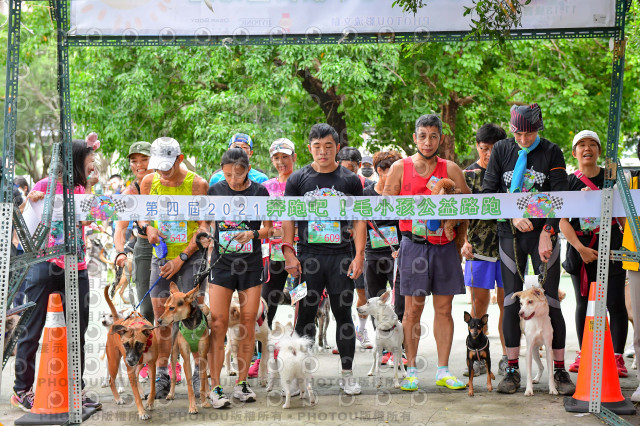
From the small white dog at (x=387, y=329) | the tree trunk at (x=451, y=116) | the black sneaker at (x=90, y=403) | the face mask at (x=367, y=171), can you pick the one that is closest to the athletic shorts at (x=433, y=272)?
the small white dog at (x=387, y=329)

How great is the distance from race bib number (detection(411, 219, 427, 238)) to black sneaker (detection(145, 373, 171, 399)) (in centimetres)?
247

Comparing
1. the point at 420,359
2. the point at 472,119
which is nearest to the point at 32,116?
the point at 472,119

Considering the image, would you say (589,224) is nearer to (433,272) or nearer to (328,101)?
(433,272)

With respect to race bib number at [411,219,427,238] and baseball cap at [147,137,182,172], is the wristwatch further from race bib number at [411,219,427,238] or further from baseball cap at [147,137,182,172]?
baseball cap at [147,137,182,172]

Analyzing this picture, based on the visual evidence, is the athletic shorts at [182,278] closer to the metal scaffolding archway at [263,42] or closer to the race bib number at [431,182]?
the metal scaffolding archway at [263,42]

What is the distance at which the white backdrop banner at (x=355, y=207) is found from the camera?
5.39m

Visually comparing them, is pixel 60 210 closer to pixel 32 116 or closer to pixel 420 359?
pixel 420 359

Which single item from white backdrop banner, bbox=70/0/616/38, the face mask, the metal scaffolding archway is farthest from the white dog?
the face mask

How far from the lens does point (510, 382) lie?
19.7ft

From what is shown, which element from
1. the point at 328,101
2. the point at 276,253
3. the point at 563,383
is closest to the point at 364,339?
the point at 276,253

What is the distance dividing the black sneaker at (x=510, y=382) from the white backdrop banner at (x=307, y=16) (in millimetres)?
2822

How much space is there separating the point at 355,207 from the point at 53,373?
2.59 metres

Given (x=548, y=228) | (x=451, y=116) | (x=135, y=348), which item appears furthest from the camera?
(x=451, y=116)

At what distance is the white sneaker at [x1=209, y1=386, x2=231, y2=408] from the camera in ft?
18.4
